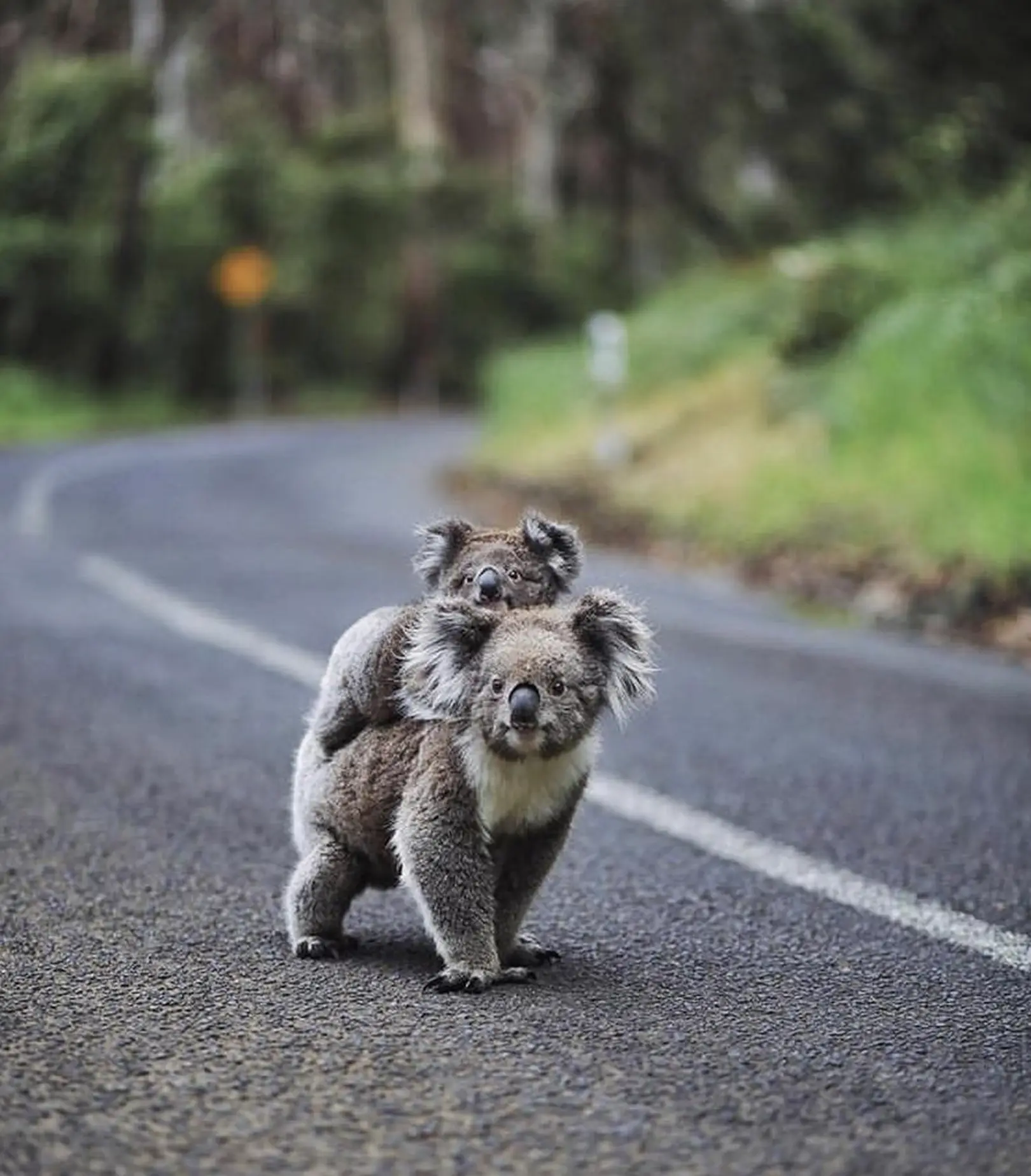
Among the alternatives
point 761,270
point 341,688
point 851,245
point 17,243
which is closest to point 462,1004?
point 341,688

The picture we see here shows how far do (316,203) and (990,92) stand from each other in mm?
29928

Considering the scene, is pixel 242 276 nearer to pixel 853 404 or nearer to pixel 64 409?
pixel 64 409

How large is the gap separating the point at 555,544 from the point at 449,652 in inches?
28.8

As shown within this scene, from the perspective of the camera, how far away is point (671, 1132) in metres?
3.38

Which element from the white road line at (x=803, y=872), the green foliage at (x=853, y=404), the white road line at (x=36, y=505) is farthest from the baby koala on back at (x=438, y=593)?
the white road line at (x=36, y=505)

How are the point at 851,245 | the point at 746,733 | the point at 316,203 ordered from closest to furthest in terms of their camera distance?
the point at 746,733 → the point at 851,245 → the point at 316,203

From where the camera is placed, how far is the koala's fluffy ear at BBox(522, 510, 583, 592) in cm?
491

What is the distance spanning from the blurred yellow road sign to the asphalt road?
2906 centimetres

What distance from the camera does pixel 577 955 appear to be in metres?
4.78

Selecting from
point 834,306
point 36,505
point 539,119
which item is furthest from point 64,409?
point 539,119

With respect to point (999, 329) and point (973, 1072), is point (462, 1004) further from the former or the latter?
point (999, 329)

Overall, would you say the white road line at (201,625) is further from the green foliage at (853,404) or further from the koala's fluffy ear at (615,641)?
the koala's fluffy ear at (615,641)

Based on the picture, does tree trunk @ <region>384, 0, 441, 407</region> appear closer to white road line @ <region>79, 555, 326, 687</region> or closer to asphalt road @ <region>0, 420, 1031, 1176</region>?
white road line @ <region>79, 555, 326, 687</region>

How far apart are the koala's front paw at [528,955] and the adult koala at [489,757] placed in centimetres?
2
